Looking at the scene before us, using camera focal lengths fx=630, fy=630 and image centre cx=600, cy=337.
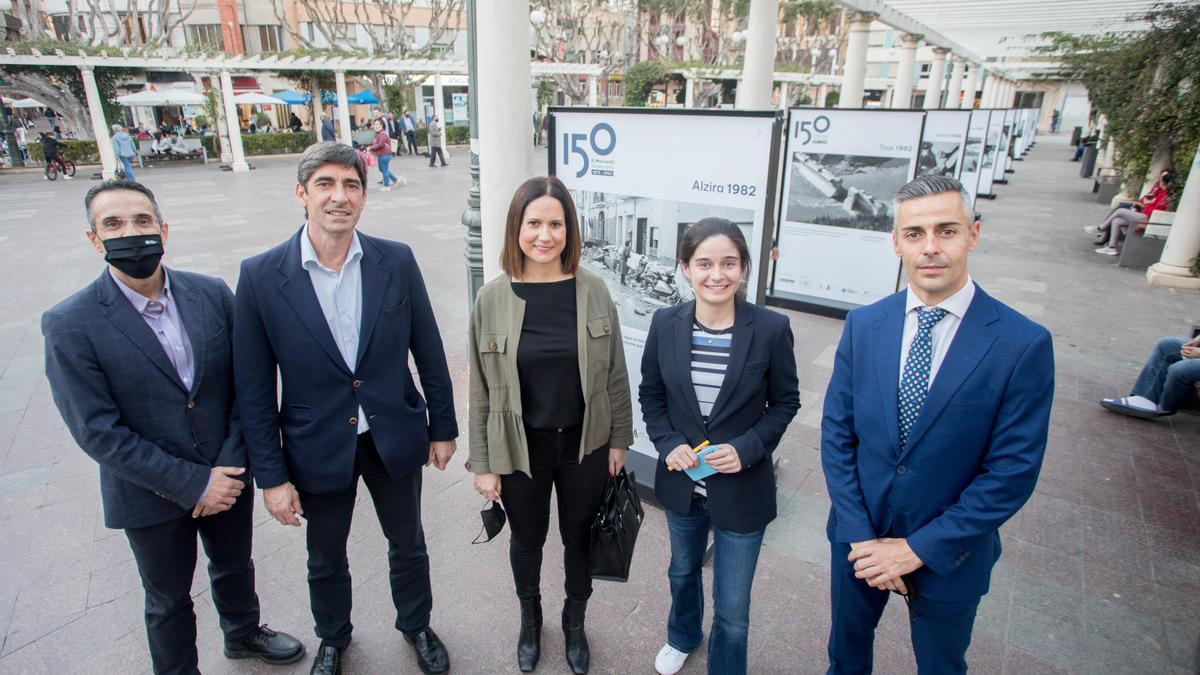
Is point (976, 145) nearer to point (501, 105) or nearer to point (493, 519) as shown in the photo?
point (501, 105)

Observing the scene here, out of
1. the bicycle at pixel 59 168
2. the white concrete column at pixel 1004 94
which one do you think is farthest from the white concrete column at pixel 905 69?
the white concrete column at pixel 1004 94

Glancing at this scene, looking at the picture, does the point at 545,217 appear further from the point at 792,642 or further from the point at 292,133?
the point at 292,133

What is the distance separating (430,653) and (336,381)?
1.28m

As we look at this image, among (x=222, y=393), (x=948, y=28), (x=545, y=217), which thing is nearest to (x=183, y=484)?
(x=222, y=393)

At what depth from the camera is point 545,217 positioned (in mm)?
2295

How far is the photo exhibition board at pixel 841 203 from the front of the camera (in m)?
6.52

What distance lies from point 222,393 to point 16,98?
36.3 metres

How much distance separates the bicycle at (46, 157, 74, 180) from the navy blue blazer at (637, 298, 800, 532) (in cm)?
2334

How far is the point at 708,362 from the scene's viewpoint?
237cm

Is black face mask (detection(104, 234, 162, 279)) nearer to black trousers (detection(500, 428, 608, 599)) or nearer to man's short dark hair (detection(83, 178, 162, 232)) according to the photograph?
man's short dark hair (detection(83, 178, 162, 232))

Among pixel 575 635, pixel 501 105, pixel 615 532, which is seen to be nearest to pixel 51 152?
pixel 501 105

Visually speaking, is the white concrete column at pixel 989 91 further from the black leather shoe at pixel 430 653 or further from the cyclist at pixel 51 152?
the black leather shoe at pixel 430 653

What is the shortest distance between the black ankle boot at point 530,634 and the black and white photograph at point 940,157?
973 centimetres

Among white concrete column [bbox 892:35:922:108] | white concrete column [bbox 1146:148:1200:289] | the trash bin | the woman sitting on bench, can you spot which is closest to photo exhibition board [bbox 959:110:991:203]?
the woman sitting on bench
